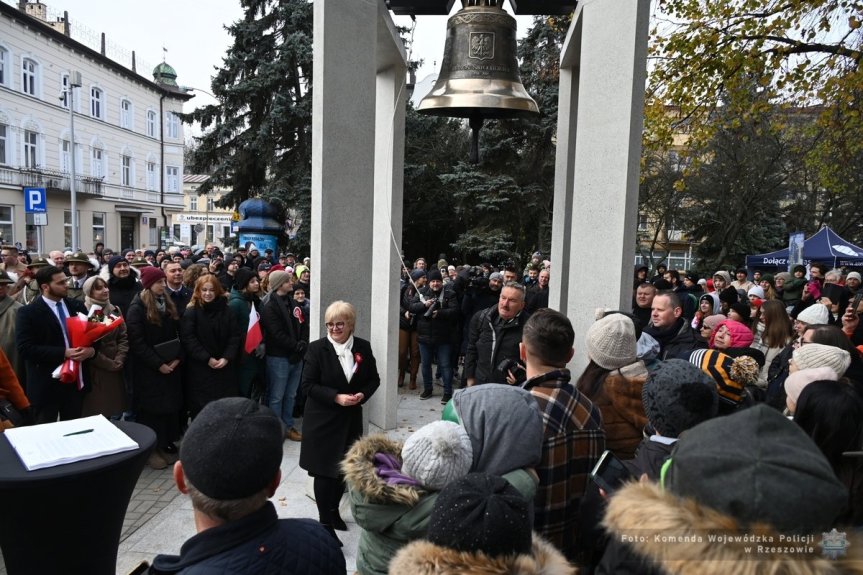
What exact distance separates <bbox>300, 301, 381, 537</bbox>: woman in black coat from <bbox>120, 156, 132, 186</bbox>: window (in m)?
41.6

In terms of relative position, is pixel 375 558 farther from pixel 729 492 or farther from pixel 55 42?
pixel 55 42

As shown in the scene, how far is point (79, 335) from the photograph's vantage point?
5.21 metres

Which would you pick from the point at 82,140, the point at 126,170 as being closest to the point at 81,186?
the point at 82,140

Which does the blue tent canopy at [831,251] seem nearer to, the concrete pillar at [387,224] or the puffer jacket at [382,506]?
the concrete pillar at [387,224]

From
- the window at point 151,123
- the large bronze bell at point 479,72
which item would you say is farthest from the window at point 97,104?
the large bronze bell at point 479,72

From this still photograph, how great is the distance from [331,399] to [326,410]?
14 cm

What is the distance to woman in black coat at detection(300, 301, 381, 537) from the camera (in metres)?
4.10

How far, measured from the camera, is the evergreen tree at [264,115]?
20.8 meters

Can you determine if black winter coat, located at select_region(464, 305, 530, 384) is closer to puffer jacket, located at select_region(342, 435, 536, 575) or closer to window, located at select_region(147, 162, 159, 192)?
puffer jacket, located at select_region(342, 435, 536, 575)

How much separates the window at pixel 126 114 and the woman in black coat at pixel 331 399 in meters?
41.6

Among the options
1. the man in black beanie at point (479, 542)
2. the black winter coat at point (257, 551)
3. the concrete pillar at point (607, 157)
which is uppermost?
the concrete pillar at point (607, 157)

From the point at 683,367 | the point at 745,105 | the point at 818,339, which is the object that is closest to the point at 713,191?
the point at 745,105

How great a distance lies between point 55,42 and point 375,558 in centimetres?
3901

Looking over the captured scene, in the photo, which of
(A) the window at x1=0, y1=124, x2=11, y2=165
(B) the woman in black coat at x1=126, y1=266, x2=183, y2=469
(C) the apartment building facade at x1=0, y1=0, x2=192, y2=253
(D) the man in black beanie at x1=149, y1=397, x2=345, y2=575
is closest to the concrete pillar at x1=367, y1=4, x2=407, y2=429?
(B) the woman in black coat at x1=126, y1=266, x2=183, y2=469
